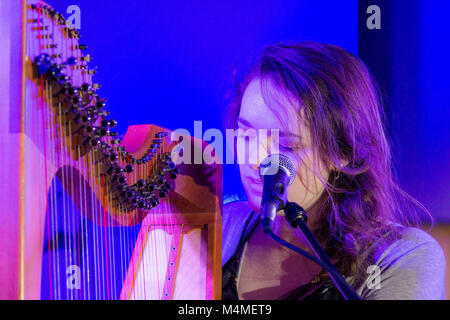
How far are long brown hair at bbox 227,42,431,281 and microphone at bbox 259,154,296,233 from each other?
0.31 m

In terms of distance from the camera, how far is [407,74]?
1705 millimetres

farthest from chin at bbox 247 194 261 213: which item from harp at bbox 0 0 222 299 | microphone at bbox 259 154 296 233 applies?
microphone at bbox 259 154 296 233

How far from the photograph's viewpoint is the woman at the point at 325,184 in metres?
1.23

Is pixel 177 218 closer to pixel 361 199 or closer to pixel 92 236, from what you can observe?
pixel 92 236

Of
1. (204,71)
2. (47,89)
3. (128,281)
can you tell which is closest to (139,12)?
(204,71)

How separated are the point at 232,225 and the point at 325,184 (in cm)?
35

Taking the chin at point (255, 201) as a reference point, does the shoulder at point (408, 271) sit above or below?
below

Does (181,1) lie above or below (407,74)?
above

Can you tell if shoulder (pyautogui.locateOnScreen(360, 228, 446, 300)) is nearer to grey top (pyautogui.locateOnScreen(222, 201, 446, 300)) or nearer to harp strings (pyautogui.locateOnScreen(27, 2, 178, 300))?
grey top (pyautogui.locateOnScreen(222, 201, 446, 300))

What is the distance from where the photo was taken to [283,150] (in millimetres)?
1243

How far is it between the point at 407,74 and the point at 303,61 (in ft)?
1.90

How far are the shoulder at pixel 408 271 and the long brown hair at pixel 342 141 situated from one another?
36 millimetres

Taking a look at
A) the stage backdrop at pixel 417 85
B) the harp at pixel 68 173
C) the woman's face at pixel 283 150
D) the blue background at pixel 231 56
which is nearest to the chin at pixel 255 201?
the woman's face at pixel 283 150

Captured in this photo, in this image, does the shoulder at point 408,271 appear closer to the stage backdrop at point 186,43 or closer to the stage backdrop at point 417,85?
A: the stage backdrop at point 417,85
